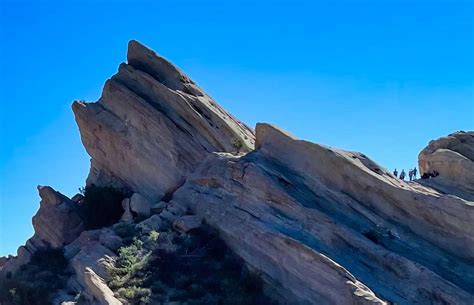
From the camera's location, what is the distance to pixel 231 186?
102 feet

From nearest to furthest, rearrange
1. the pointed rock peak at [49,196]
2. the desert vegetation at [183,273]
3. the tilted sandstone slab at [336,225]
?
the tilted sandstone slab at [336,225] → the desert vegetation at [183,273] → the pointed rock peak at [49,196]

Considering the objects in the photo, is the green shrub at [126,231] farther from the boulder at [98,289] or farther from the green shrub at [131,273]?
the boulder at [98,289]

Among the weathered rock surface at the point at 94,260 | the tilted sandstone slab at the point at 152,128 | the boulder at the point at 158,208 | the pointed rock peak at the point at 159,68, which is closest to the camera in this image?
the weathered rock surface at the point at 94,260

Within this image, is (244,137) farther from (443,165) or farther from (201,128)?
(443,165)

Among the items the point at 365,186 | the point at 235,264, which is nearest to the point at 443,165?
the point at 365,186

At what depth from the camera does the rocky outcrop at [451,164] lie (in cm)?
3372

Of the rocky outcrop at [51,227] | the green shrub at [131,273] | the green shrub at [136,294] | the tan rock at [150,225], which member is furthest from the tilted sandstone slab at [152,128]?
the green shrub at [136,294]

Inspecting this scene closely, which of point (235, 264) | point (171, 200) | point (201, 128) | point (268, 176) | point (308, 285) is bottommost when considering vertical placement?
point (308, 285)

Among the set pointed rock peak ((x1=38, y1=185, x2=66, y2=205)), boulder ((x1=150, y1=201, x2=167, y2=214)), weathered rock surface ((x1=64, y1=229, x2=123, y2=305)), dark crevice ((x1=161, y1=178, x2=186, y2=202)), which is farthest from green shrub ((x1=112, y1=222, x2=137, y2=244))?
pointed rock peak ((x1=38, y1=185, x2=66, y2=205))

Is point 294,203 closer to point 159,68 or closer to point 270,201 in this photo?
point 270,201

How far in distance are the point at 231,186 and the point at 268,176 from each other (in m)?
2.10

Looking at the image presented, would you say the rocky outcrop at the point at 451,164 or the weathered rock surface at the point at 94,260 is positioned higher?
the weathered rock surface at the point at 94,260

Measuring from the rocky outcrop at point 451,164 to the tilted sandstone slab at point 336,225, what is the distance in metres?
3.06

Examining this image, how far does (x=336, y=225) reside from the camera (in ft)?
89.8
